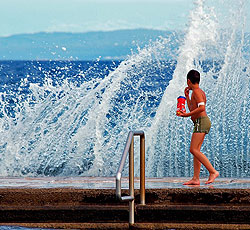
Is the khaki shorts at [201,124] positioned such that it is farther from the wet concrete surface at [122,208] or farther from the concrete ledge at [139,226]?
the concrete ledge at [139,226]

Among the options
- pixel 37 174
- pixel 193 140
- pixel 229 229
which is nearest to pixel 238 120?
pixel 37 174

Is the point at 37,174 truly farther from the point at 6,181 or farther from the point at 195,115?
the point at 195,115

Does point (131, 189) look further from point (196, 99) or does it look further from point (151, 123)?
point (151, 123)

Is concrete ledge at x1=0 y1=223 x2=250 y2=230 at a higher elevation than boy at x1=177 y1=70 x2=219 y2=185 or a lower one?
lower

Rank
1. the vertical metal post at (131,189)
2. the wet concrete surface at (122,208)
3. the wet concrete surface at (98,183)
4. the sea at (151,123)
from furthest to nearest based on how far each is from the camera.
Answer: the sea at (151,123) < the wet concrete surface at (98,183) < the wet concrete surface at (122,208) < the vertical metal post at (131,189)

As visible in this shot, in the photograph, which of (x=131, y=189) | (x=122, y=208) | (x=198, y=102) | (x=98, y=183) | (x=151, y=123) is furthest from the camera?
(x=151, y=123)

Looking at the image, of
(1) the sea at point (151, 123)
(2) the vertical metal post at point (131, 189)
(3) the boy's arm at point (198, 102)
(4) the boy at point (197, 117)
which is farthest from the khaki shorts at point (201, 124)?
(1) the sea at point (151, 123)

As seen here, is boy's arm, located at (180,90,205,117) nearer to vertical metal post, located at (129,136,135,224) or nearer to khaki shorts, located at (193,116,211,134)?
khaki shorts, located at (193,116,211,134)

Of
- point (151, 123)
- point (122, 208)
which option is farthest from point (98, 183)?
point (151, 123)

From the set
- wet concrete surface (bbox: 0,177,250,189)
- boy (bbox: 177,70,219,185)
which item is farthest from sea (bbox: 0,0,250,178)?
boy (bbox: 177,70,219,185)

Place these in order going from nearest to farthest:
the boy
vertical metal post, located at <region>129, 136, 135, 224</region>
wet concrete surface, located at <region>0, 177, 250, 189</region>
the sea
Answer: vertical metal post, located at <region>129, 136, 135, 224</region> → wet concrete surface, located at <region>0, 177, 250, 189</region> → the boy → the sea

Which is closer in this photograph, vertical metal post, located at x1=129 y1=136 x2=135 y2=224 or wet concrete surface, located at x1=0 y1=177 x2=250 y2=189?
vertical metal post, located at x1=129 y1=136 x2=135 y2=224

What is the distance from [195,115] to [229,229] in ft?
5.29

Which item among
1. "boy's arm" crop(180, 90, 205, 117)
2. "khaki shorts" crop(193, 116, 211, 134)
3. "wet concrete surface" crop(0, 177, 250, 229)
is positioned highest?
"boy's arm" crop(180, 90, 205, 117)
